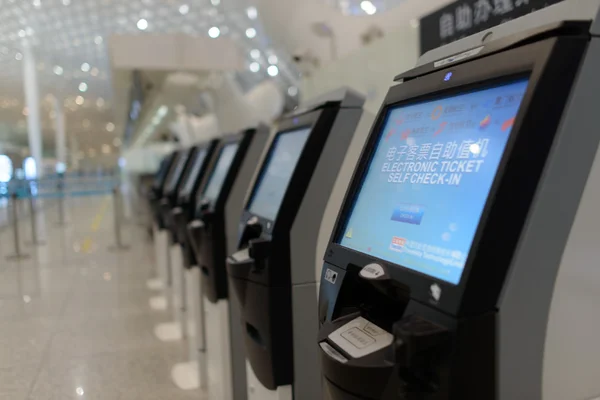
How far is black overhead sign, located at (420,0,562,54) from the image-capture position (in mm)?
1834

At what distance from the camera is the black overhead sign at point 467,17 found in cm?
183

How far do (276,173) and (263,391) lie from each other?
0.69 metres

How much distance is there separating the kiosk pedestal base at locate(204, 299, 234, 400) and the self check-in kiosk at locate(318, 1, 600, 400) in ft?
4.04

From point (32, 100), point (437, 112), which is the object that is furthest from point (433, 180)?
point (32, 100)

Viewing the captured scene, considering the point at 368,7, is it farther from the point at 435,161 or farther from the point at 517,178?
the point at 517,178

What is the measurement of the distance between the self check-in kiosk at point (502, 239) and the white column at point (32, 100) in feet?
41.2

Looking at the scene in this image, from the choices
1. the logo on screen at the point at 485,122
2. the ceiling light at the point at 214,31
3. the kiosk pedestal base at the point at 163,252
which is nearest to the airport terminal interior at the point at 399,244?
the logo on screen at the point at 485,122

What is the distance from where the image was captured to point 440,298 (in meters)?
0.79

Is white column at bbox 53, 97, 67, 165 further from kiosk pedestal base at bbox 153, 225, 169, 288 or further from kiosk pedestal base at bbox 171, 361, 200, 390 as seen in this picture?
kiosk pedestal base at bbox 171, 361, 200, 390

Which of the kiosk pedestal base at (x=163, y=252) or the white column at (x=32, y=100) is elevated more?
the white column at (x=32, y=100)

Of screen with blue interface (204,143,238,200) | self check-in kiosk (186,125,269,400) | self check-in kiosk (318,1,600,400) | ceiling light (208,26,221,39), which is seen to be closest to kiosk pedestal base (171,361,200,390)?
self check-in kiosk (186,125,269,400)

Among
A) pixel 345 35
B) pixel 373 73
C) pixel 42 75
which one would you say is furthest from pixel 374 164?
pixel 42 75

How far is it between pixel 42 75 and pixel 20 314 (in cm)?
1186

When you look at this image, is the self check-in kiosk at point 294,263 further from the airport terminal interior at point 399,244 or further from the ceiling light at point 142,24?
the ceiling light at point 142,24
